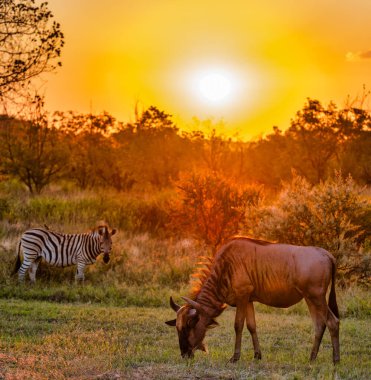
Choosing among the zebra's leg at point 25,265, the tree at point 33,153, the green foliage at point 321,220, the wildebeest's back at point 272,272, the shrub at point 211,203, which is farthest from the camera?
the tree at point 33,153

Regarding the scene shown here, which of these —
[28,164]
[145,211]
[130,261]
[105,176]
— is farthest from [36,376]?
[105,176]

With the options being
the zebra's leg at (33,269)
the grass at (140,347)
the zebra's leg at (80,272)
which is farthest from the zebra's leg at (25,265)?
the grass at (140,347)

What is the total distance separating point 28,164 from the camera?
33.7 metres

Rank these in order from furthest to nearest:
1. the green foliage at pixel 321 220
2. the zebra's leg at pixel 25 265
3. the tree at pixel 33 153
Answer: the tree at pixel 33 153
the green foliage at pixel 321 220
the zebra's leg at pixel 25 265

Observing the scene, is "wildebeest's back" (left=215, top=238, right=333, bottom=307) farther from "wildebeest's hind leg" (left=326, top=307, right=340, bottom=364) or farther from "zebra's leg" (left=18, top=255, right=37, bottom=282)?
"zebra's leg" (left=18, top=255, right=37, bottom=282)

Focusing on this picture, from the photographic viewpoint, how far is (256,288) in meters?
9.13

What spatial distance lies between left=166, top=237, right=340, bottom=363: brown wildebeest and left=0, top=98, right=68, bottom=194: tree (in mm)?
25446

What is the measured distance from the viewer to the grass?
812cm

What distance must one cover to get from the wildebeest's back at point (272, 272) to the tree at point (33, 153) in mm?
25441

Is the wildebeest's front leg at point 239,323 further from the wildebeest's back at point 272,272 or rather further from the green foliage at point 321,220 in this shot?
the green foliage at point 321,220

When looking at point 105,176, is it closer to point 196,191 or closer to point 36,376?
point 196,191

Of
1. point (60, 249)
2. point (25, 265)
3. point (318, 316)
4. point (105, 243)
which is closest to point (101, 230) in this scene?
point (105, 243)

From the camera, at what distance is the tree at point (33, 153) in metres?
33.7

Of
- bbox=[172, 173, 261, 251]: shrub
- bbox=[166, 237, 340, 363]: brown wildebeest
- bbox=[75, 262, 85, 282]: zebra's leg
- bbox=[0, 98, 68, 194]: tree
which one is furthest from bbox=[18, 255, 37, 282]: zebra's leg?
bbox=[0, 98, 68, 194]: tree
